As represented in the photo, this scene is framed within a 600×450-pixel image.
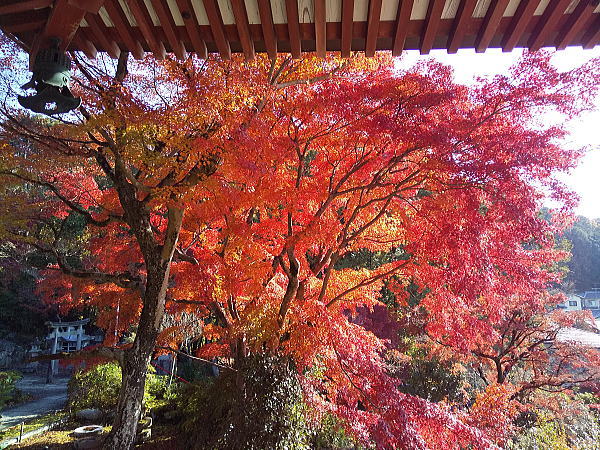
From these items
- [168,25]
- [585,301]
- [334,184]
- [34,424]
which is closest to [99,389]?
[34,424]

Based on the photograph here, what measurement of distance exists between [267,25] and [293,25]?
151mm

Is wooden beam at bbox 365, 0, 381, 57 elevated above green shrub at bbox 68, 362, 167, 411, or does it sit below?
above

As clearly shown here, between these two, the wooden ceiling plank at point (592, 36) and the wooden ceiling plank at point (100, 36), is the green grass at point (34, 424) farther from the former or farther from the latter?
the wooden ceiling plank at point (592, 36)

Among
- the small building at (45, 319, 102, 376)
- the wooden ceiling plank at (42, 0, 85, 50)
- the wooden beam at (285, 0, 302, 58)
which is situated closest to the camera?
the wooden ceiling plank at (42, 0, 85, 50)

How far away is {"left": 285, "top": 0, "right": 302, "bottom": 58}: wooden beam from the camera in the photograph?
2006mm

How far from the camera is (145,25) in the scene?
2.18m

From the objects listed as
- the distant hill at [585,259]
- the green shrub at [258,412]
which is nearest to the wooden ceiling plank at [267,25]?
the green shrub at [258,412]

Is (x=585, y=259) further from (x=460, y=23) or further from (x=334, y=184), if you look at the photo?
(x=460, y=23)

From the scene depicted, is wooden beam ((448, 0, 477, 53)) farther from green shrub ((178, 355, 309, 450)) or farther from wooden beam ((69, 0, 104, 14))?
green shrub ((178, 355, 309, 450))

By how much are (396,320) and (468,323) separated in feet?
13.1

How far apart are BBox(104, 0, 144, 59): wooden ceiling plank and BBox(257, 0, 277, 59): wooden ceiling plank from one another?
78 centimetres

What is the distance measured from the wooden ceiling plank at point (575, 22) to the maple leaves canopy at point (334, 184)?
3.06 meters

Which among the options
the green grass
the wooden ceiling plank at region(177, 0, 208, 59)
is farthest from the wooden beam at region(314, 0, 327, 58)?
the green grass

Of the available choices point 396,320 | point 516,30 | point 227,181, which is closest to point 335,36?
point 516,30
